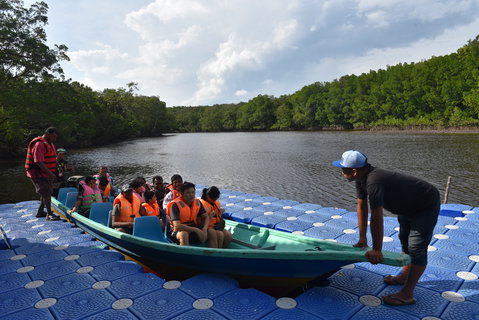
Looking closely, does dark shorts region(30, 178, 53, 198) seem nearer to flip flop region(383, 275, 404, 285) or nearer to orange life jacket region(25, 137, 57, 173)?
orange life jacket region(25, 137, 57, 173)

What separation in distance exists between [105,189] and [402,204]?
645 centimetres

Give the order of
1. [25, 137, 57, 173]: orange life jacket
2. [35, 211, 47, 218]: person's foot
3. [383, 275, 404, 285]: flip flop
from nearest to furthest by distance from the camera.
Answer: [383, 275, 404, 285]: flip flop → [25, 137, 57, 173]: orange life jacket → [35, 211, 47, 218]: person's foot

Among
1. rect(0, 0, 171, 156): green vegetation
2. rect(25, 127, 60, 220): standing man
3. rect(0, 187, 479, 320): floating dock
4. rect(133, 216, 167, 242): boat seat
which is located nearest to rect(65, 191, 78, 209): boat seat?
rect(25, 127, 60, 220): standing man

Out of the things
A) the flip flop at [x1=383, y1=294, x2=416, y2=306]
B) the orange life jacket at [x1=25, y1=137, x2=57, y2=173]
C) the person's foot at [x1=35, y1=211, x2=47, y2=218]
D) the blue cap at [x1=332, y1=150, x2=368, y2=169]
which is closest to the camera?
the blue cap at [x1=332, y1=150, x2=368, y2=169]

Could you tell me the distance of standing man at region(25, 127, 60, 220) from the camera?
19.0ft

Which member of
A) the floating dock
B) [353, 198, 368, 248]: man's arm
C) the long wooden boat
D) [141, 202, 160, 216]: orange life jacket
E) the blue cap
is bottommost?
the floating dock

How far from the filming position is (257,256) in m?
3.20

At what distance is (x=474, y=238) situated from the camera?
14.7 ft

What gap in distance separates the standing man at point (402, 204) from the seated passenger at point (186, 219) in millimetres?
2256

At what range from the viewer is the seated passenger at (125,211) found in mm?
4820

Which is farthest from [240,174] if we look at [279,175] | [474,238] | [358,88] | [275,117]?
[275,117]

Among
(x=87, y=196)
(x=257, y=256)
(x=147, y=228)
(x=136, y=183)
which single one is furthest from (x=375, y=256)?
(x=87, y=196)

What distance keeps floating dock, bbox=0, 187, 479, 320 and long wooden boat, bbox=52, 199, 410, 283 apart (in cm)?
21

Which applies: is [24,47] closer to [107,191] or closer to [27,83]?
[27,83]
